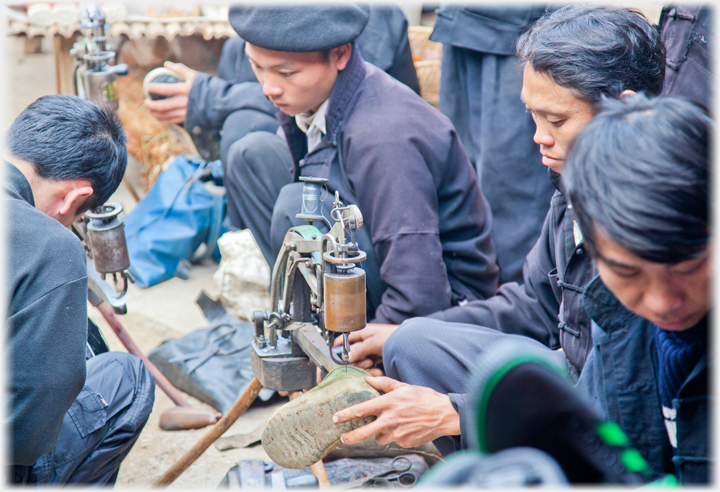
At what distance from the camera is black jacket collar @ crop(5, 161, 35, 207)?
1786 millimetres

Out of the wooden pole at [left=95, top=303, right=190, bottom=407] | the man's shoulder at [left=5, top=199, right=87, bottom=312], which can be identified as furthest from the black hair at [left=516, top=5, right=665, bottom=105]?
the wooden pole at [left=95, top=303, right=190, bottom=407]

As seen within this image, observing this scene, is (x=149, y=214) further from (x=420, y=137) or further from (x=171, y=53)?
(x=420, y=137)

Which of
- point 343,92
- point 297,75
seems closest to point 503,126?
point 343,92

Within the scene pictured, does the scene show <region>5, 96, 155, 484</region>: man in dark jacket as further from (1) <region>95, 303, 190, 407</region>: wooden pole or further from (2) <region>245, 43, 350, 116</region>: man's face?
(2) <region>245, 43, 350, 116</region>: man's face

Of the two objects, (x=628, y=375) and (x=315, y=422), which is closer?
(x=628, y=375)

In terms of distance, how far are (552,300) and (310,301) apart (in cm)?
78

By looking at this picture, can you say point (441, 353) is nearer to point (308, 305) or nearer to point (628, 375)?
point (308, 305)

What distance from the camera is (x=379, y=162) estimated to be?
2461 mm

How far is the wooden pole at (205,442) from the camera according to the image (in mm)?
2400

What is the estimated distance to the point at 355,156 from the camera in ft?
8.34

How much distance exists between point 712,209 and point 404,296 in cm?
148

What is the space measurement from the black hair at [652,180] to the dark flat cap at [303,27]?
1.69 meters

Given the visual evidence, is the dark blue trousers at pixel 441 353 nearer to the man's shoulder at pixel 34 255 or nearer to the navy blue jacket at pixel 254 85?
the man's shoulder at pixel 34 255

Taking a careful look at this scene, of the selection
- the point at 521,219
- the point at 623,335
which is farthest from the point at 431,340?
the point at 521,219
